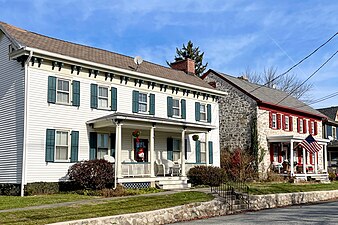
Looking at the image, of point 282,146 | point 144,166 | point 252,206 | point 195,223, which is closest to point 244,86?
point 282,146

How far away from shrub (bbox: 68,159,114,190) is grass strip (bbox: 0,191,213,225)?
11.6ft

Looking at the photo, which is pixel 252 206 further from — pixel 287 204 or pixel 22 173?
pixel 22 173

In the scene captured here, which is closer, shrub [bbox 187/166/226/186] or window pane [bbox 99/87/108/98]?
window pane [bbox 99/87/108/98]

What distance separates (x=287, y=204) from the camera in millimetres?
19672

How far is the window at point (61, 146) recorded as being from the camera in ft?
62.4

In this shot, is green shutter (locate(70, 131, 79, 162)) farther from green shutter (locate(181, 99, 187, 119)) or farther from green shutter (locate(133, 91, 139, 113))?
green shutter (locate(181, 99, 187, 119))

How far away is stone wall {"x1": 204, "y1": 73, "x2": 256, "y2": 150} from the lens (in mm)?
31672

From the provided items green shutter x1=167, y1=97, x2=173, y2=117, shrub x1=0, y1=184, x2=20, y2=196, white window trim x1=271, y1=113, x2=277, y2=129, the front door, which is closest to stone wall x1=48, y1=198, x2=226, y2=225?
the front door

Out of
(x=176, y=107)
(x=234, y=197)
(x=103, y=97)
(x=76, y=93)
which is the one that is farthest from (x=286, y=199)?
(x=76, y=93)

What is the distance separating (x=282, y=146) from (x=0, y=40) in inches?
898

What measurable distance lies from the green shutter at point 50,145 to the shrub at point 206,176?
8118 mm

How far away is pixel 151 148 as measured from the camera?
20.7 meters

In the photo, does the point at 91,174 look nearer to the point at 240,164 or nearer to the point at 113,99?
the point at 113,99

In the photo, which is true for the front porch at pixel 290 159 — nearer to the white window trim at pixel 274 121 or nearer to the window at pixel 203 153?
the white window trim at pixel 274 121
